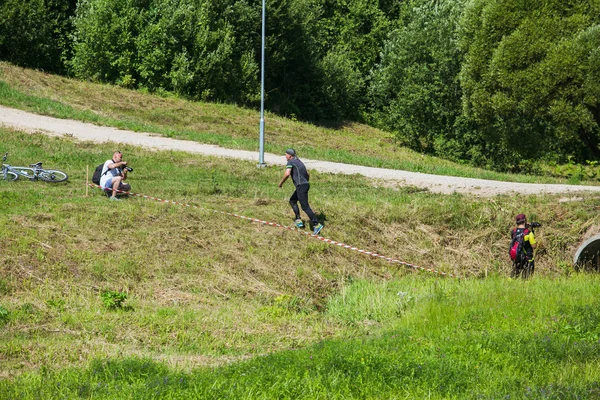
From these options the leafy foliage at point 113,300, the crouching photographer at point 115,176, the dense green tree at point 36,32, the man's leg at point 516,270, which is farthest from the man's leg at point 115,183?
the dense green tree at point 36,32

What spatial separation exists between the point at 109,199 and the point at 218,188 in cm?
360

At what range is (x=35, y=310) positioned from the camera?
12359 millimetres

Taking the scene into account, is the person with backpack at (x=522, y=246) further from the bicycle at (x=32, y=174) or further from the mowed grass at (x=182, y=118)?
the mowed grass at (x=182, y=118)

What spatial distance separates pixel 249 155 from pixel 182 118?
34.4 feet

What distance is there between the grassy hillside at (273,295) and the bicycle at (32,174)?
1.64ft

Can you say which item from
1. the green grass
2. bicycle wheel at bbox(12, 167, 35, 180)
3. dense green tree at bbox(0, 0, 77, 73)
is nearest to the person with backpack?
the green grass

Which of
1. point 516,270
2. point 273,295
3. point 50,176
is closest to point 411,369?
point 273,295

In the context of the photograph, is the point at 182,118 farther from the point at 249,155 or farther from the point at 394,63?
the point at 394,63

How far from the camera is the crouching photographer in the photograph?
18.8 meters

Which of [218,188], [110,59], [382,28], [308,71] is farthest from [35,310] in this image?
[382,28]

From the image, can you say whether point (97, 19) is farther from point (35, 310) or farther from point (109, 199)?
point (35, 310)

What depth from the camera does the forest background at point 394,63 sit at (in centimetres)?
2984

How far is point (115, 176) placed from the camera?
750 inches

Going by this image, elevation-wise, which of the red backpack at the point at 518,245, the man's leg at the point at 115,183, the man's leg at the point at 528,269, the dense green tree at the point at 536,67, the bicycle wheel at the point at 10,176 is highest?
the dense green tree at the point at 536,67
